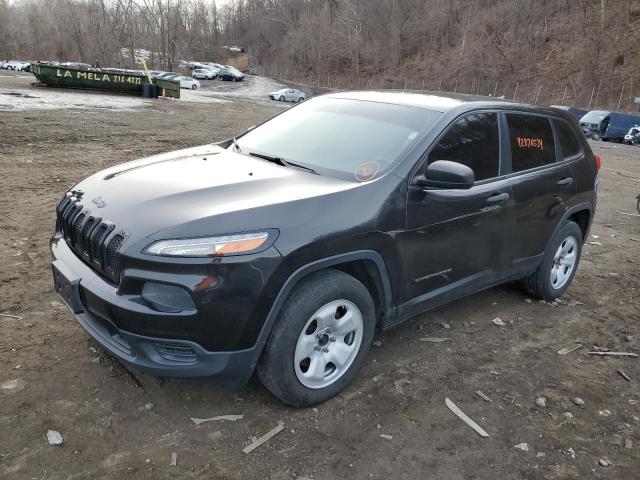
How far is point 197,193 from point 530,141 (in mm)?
2817

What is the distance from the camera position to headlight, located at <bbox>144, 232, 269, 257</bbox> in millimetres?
2562

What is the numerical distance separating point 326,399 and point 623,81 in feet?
154

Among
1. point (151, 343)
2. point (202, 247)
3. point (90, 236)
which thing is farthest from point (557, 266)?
point (90, 236)

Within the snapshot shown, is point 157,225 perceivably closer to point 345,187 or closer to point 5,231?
point 345,187

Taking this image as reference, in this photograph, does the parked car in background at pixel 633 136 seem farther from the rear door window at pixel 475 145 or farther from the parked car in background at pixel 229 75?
the parked car in background at pixel 229 75

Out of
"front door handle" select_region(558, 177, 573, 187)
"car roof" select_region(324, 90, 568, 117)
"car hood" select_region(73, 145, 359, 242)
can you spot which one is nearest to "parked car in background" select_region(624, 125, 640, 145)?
"front door handle" select_region(558, 177, 573, 187)

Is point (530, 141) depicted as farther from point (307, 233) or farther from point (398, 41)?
point (398, 41)

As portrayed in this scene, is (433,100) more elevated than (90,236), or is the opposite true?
(433,100)

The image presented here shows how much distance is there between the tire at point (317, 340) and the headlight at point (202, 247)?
423 millimetres

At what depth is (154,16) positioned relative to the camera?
67.1 metres

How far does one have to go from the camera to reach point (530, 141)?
14.1ft

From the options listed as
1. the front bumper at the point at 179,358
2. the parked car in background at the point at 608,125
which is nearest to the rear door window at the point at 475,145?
the front bumper at the point at 179,358

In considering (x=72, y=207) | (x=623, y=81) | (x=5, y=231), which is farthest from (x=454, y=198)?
(x=623, y=81)

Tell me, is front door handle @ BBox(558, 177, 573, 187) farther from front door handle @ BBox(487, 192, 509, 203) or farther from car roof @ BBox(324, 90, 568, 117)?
front door handle @ BBox(487, 192, 509, 203)
